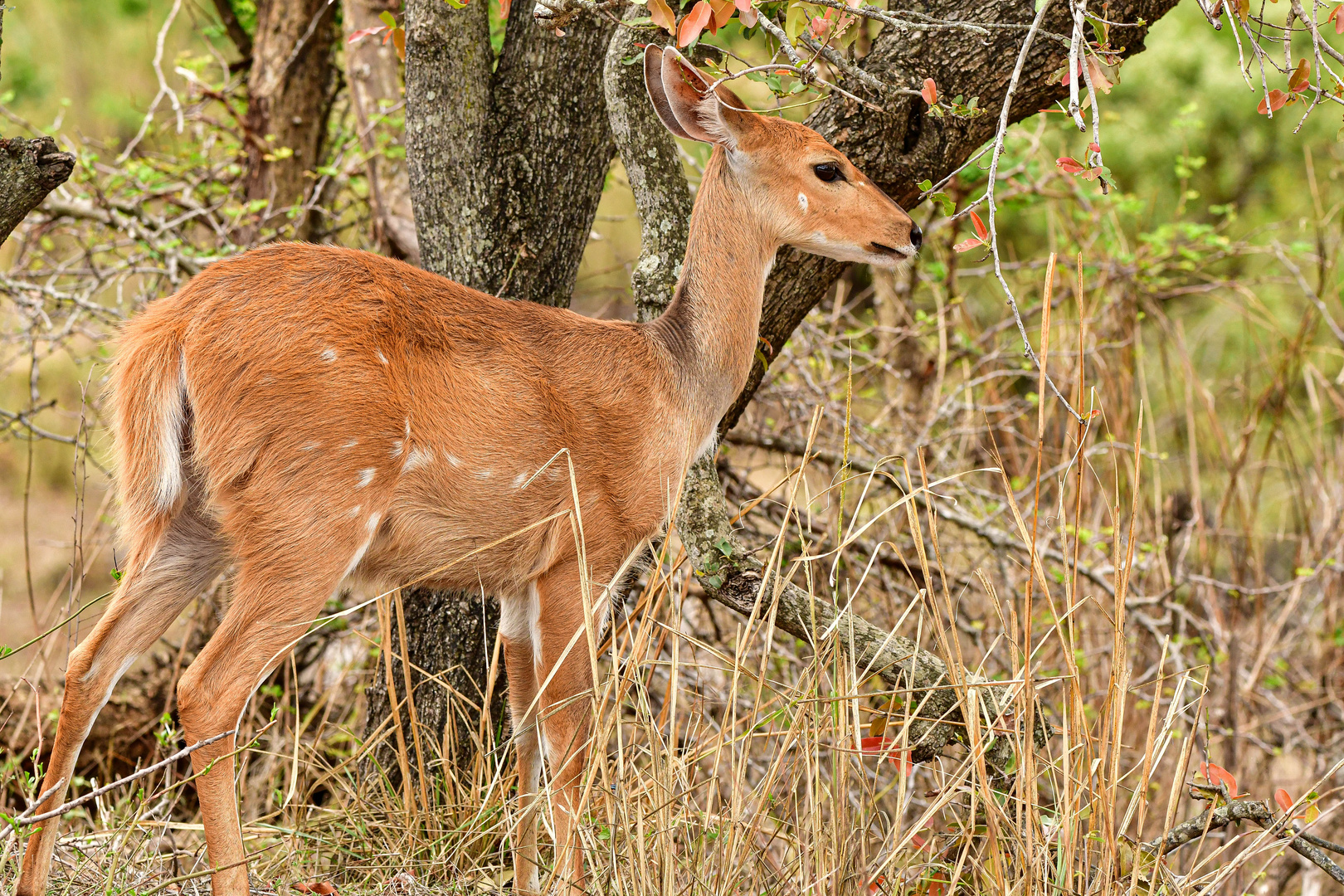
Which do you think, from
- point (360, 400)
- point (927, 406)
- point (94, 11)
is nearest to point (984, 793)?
point (360, 400)

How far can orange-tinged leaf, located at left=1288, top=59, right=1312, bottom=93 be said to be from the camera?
2965mm

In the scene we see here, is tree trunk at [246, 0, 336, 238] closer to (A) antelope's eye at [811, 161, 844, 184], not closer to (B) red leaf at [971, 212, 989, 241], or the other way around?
(A) antelope's eye at [811, 161, 844, 184]

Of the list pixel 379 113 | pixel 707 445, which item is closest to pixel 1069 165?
pixel 707 445

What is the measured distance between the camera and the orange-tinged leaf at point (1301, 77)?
297cm

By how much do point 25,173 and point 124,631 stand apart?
3.77 ft

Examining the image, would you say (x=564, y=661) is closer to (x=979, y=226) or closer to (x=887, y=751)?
(x=887, y=751)

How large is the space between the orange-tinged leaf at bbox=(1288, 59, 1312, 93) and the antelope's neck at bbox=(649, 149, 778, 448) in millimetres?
1499

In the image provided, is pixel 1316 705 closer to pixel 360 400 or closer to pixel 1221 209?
pixel 1221 209

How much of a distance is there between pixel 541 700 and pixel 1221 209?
4.19 m

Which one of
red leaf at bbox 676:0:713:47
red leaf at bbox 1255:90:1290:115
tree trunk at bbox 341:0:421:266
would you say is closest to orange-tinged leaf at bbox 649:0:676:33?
red leaf at bbox 676:0:713:47

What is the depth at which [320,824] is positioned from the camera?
3.93 meters

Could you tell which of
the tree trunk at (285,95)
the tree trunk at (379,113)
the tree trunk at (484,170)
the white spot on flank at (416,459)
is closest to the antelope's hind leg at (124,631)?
the white spot on flank at (416,459)

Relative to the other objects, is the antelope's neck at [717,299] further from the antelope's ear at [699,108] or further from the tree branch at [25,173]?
the tree branch at [25,173]

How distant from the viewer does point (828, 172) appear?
3.82 metres
